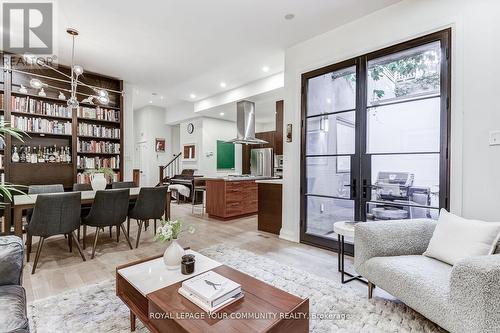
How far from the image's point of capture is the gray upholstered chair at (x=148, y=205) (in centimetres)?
345

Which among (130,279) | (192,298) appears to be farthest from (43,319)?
(192,298)

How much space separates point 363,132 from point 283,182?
1415 millimetres

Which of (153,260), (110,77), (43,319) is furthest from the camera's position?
(110,77)

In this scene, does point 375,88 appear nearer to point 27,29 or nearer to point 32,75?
point 27,29

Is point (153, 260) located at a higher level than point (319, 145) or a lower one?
lower

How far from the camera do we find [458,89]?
2381mm

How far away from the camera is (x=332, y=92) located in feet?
11.4

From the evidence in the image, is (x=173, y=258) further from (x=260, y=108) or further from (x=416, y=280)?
(x=260, y=108)

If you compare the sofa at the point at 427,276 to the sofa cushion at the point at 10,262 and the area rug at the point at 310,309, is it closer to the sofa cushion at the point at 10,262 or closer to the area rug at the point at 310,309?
the area rug at the point at 310,309

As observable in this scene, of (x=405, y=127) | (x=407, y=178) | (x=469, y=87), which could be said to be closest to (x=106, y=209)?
(x=407, y=178)

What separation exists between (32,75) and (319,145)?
5209 millimetres

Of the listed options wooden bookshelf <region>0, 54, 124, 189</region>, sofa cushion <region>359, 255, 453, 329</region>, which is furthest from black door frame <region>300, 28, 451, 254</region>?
wooden bookshelf <region>0, 54, 124, 189</region>

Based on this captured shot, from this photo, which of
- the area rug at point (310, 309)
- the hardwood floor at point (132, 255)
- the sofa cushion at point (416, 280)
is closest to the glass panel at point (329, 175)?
the hardwood floor at point (132, 255)

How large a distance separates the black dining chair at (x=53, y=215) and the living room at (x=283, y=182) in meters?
0.01
